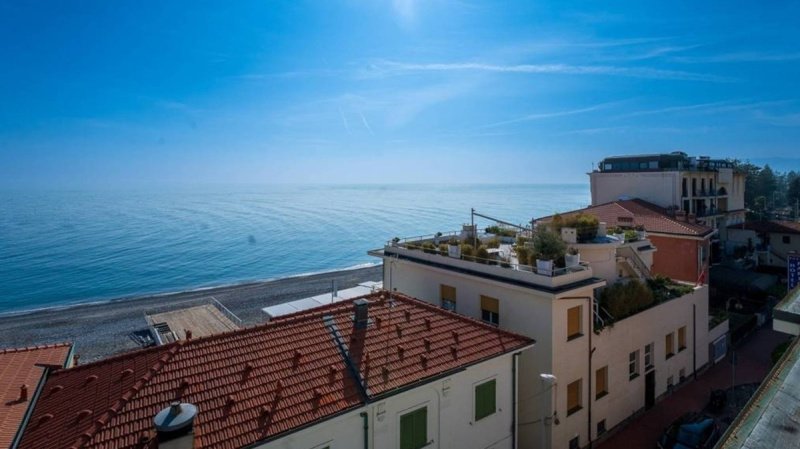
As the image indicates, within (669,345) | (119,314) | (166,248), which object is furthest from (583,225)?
(166,248)

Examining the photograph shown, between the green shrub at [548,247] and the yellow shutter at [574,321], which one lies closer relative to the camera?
the yellow shutter at [574,321]

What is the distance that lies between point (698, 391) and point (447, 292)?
13716mm

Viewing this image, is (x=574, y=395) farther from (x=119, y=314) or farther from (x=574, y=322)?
(x=119, y=314)

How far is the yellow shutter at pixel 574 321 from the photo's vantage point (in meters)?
15.3

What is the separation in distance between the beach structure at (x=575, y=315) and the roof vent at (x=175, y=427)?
8.55 m

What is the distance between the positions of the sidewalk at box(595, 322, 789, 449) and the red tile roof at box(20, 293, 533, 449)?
28.4 ft

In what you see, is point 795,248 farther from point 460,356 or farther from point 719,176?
point 460,356

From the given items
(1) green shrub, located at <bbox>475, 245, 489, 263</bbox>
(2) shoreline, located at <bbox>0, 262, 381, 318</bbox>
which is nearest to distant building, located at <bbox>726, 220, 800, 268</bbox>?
(1) green shrub, located at <bbox>475, 245, 489, 263</bbox>

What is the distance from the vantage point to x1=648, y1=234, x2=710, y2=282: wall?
27156 millimetres

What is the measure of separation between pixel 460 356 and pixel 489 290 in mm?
4999

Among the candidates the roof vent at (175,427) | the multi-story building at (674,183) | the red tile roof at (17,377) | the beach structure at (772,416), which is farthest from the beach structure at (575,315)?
the multi-story building at (674,183)

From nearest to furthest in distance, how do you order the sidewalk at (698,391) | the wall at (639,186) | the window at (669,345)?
the sidewalk at (698,391) → the window at (669,345) → the wall at (639,186)

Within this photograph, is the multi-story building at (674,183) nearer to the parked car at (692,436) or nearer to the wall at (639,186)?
the wall at (639,186)

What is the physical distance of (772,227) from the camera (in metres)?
44.2
